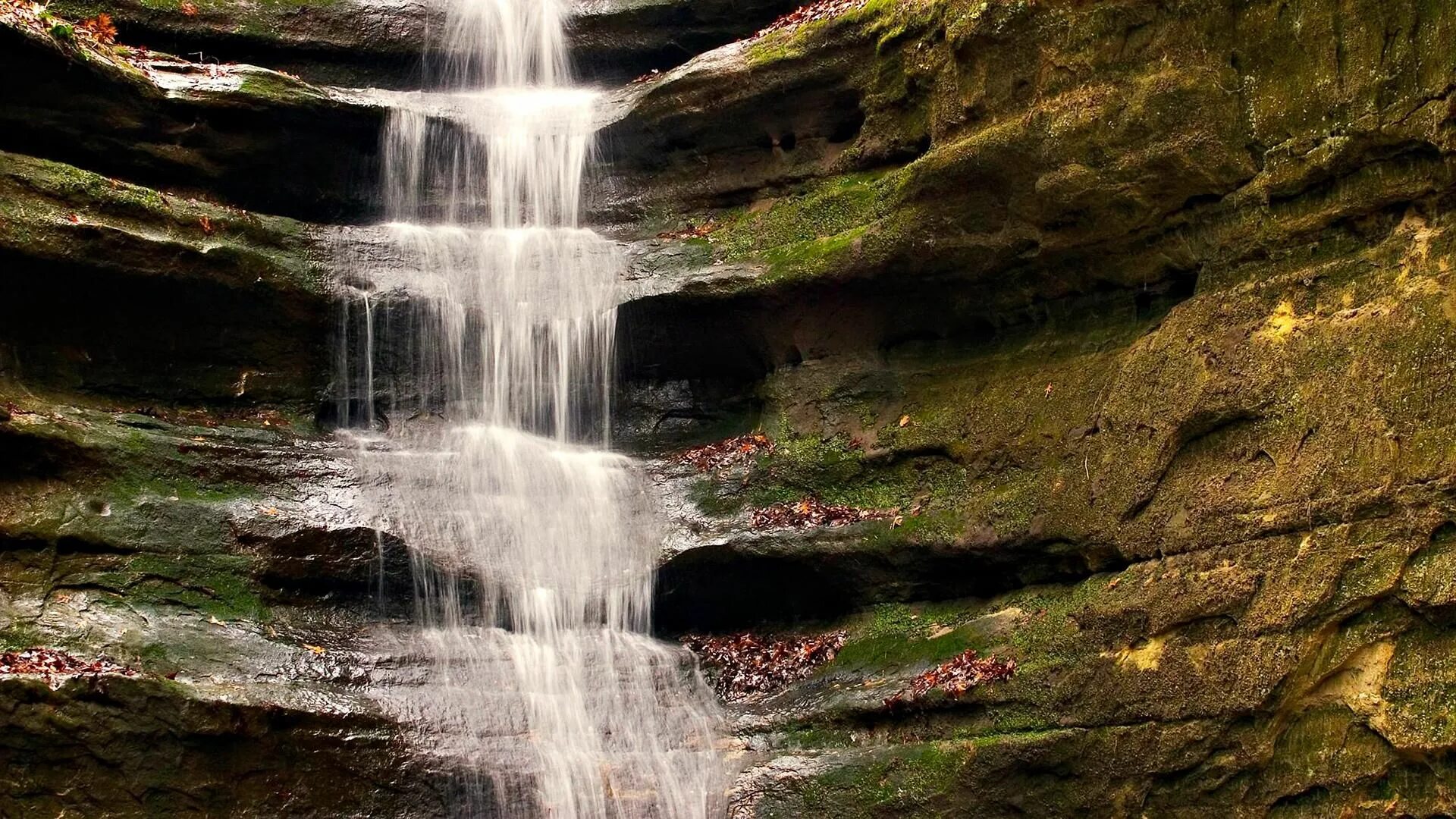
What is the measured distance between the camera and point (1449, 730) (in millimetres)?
7262

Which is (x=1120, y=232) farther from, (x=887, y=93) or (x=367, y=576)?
(x=367, y=576)

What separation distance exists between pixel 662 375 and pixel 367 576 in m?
4.45

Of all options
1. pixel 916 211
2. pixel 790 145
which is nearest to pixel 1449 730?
pixel 916 211

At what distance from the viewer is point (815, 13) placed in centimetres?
1505

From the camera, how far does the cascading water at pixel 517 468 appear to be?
392 inches

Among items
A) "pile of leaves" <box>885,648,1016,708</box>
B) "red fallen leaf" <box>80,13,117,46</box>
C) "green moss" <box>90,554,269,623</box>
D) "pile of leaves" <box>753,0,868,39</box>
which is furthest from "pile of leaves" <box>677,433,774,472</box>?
"red fallen leaf" <box>80,13,117,46</box>

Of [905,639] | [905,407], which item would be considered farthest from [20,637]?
[905,407]

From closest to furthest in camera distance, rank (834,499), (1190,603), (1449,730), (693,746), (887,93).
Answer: (1449,730) → (1190,603) → (693,746) → (834,499) → (887,93)

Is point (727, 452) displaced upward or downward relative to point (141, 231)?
downward

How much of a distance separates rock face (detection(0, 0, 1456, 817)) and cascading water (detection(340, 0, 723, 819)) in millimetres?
437

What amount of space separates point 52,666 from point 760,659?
6049 millimetres

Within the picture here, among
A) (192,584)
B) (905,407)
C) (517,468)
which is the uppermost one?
(905,407)

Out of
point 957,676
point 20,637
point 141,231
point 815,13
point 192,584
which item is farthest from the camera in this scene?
point 815,13

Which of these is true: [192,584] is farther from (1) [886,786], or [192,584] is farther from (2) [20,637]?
(1) [886,786]
